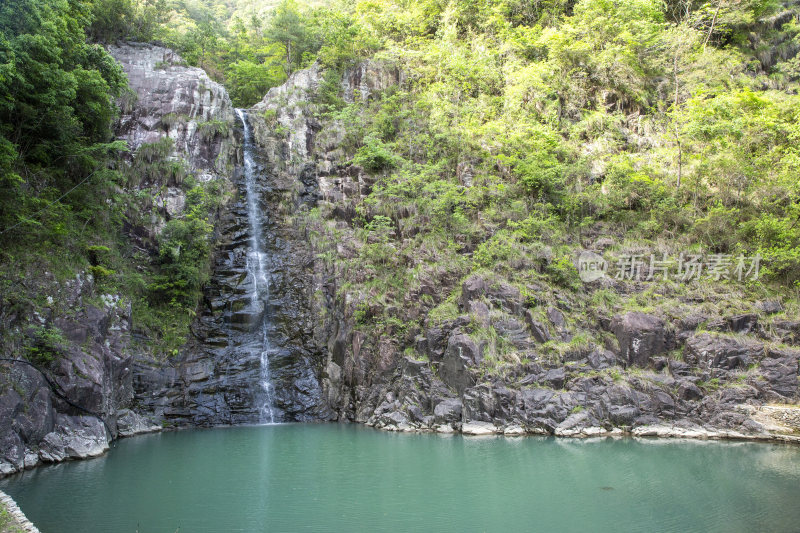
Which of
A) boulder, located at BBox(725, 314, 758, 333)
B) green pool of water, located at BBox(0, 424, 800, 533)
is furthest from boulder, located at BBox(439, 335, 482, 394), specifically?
→ boulder, located at BBox(725, 314, 758, 333)

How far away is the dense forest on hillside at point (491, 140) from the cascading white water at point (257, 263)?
240cm

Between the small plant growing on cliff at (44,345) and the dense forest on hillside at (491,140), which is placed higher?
the dense forest on hillside at (491,140)

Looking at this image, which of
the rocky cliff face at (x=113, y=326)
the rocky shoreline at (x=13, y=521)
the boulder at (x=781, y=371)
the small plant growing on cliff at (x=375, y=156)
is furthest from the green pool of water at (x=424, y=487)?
the small plant growing on cliff at (x=375, y=156)

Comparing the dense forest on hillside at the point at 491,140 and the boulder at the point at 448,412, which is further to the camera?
the boulder at the point at 448,412

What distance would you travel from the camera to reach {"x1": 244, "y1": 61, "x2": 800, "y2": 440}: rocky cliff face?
1502 centimetres

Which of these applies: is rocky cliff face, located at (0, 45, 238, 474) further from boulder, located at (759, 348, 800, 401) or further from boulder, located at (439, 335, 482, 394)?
boulder, located at (759, 348, 800, 401)

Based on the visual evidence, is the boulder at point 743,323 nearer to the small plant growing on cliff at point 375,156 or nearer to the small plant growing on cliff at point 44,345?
the small plant growing on cliff at point 375,156

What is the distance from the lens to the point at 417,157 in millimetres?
25078

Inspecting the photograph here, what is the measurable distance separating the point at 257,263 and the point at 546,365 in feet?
46.8

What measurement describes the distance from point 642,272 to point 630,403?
592 centimetres

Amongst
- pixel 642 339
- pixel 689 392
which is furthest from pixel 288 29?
pixel 689 392

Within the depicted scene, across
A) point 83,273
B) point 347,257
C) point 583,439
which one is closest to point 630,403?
point 583,439

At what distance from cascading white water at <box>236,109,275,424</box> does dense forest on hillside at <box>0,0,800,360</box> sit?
2.40m

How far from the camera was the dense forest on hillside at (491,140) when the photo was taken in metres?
15.3
